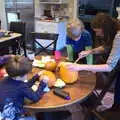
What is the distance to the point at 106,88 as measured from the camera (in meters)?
1.72

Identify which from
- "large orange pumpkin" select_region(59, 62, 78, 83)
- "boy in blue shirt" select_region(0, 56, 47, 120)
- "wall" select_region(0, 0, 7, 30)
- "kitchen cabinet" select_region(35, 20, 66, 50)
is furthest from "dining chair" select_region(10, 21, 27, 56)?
"boy in blue shirt" select_region(0, 56, 47, 120)

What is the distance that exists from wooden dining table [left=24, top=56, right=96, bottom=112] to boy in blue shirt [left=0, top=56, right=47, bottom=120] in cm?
6

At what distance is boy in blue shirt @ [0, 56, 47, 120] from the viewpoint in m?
1.40

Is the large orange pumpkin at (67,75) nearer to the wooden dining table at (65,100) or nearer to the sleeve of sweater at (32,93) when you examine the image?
the wooden dining table at (65,100)

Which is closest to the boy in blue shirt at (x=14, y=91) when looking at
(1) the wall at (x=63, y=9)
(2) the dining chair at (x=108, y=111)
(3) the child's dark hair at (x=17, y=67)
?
(3) the child's dark hair at (x=17, y=67)

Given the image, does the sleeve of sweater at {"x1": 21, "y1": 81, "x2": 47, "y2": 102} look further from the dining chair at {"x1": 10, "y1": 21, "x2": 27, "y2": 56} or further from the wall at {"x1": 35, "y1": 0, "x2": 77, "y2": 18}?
the wall at {"x1": 35, "y1": 0, "x2": 77, "y2": 18}

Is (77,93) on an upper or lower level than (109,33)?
lower

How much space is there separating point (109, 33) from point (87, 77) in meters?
0.41

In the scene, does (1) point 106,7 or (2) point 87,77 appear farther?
(1) point 106,7

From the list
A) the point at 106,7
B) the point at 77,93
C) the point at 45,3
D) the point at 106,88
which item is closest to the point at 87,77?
the point at 106,88

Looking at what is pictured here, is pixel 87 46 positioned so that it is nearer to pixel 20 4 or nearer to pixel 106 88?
pixel 106 88

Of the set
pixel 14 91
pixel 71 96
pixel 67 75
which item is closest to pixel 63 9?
pixel 67 75

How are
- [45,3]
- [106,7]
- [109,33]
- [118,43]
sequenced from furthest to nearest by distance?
[45,3] < [106,7] < [109,33] < [118,43]

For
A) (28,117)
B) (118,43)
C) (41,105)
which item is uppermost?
(118,43)
